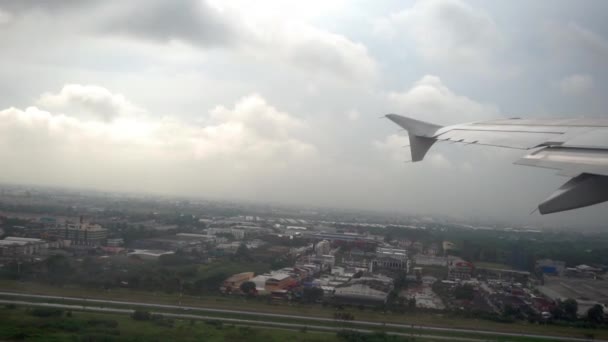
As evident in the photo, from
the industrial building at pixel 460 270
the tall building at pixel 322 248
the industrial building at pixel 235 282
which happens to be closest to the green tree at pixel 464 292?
the industrial building at pixel 460 270

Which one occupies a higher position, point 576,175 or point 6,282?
point 576,175

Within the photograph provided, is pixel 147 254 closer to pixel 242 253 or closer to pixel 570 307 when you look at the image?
pixel 242 253

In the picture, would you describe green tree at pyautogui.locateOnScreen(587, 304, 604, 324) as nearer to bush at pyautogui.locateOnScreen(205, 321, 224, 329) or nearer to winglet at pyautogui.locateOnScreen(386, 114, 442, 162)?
winglet at pyautogui.locateOnScreen(386, 114, 442, 162)

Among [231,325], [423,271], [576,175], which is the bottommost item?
[231,325]

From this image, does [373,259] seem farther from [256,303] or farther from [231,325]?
[231,325]

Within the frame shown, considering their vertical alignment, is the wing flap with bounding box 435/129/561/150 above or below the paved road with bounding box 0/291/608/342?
above

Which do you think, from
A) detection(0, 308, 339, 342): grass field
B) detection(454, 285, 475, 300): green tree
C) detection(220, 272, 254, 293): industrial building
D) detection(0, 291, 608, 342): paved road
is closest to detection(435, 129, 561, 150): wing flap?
detection(0, 308, 339, 342): grass field

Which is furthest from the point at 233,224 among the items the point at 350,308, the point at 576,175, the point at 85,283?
the point at 576,175
